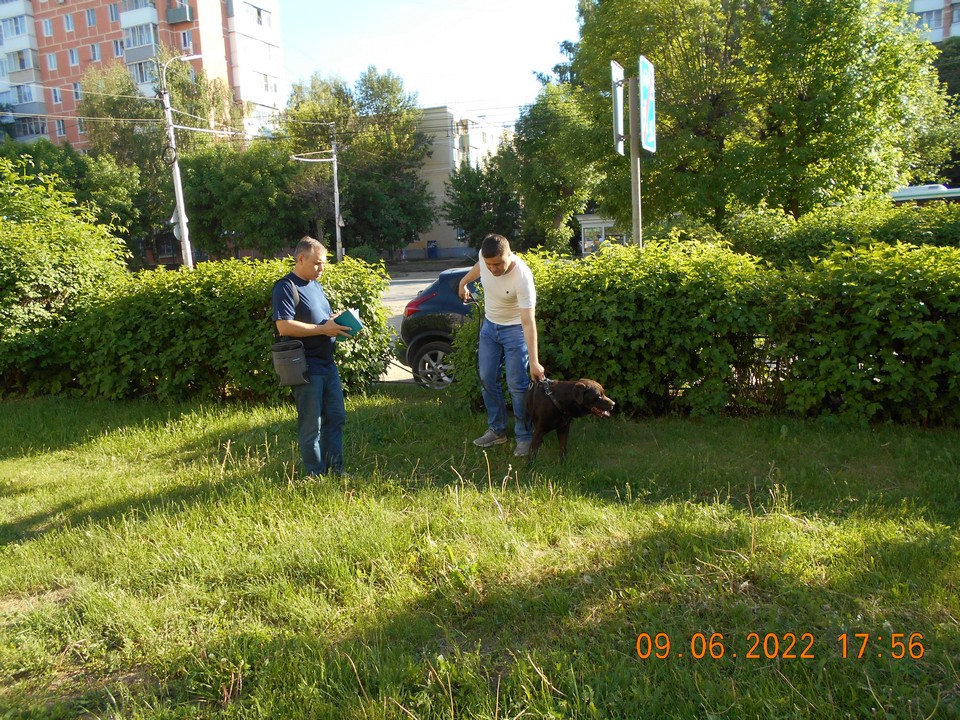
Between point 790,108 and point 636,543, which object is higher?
point 790,108

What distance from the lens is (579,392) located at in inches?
200

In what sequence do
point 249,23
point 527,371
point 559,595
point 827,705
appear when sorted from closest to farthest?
1. point 827,705
2. point 559,595
3. point 527,371
4. point 249,23

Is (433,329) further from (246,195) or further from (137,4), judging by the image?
(137,4)

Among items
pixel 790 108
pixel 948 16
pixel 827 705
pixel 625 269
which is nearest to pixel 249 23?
pixel 948 16

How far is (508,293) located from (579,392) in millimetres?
997

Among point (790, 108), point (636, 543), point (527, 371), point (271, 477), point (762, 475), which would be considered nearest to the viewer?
point (636, 543)

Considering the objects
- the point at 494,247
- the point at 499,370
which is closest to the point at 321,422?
the point at 499,370

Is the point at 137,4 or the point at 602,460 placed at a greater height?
the point at 137,4

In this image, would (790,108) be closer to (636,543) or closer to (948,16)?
(636,543)

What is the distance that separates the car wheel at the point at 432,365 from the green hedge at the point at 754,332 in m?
1.91

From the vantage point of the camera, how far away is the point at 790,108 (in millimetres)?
13508

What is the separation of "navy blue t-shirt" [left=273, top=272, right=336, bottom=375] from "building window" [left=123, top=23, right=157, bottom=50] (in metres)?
59.8

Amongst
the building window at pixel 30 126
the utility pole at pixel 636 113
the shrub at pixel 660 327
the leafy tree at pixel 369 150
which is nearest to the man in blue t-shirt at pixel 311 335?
the shrub at pixel 660 327

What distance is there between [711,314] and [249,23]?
6247 cm
